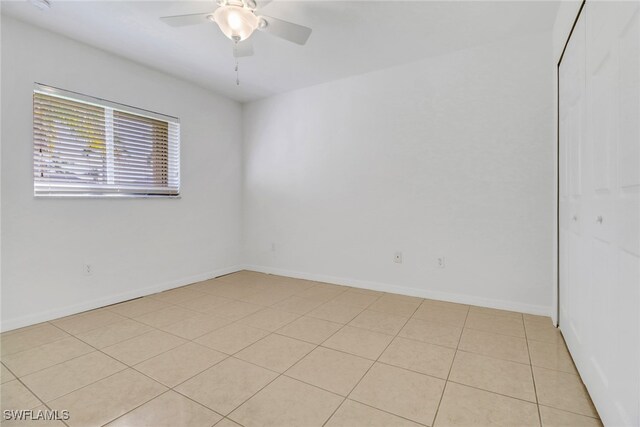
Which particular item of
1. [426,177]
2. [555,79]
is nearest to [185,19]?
[426,177]

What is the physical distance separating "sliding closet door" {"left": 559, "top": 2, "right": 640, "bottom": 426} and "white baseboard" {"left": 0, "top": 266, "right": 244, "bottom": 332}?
148 inches

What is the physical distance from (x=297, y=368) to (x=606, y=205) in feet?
5.89

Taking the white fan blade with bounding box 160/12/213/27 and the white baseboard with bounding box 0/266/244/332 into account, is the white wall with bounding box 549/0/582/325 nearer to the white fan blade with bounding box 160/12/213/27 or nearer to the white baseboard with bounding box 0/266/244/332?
the white fan blade with bounding box 160/12/213/27

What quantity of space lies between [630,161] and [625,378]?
2.63ft

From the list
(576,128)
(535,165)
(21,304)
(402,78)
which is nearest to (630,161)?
→ (576,128)

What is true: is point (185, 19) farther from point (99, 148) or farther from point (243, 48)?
point (99, 148)

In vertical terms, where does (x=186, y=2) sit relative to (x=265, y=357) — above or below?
above

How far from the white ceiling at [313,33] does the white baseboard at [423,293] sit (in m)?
2.41

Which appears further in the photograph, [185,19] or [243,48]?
[243,48]

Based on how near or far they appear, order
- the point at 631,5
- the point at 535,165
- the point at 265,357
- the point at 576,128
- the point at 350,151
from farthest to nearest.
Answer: the point at 350,151
the point at 535,165
the point at 265,357
the point at 576,128
the point at 631,5

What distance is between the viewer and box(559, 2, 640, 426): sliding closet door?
1.06 m

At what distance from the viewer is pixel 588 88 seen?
1568 millimetres

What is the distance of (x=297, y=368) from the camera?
72.2 inches

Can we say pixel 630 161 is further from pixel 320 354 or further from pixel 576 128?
pixel 320 354
